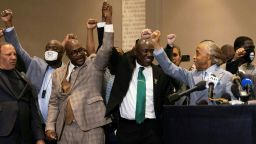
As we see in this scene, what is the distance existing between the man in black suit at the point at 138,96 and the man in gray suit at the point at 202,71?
0.11 m

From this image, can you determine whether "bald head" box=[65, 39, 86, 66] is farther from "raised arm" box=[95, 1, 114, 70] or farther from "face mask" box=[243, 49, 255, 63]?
"face mask" box=[243, 49, 255, 63]

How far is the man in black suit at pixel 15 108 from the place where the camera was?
431 cm

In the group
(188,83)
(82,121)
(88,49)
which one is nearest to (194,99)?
(188,83)

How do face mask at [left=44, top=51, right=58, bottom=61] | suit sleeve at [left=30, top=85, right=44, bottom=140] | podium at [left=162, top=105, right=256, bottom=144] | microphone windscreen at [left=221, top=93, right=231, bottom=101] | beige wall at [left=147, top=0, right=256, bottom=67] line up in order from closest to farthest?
1. podium at [left=162, top=105, right=256, bottom=144]
2. microphone windscreen at [left=221, top=93, right=231, bottom=101]
3. suit sleeve at [left=30, top=85, right=44, bottom=140]
4. face mask at [left=44, top=51, right=58, bottom=61]
5. beige wall at [left=147, top=0, right=256, bottom=67]

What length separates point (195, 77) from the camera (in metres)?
4.43

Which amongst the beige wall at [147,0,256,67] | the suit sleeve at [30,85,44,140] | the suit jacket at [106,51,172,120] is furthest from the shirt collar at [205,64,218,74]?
the beige wall at [147,0,256,67]

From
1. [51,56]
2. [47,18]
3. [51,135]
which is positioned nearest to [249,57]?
[51,56]

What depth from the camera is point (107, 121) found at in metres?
4.39

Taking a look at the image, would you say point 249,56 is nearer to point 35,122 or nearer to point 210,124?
point 35,122

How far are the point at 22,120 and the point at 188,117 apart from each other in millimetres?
1861

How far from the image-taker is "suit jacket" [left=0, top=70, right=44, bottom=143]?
4.31 metres

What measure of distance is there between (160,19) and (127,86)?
3146mm

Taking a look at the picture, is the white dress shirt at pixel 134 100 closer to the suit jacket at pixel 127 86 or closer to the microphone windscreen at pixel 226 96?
the suit jacket at pixel 127 86

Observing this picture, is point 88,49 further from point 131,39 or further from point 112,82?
point 131,39
